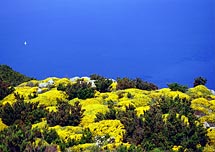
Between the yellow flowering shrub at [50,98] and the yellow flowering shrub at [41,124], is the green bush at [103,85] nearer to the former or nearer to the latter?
the yellow flowering shrub at [50,98]

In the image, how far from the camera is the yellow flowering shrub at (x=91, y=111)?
12625 mm

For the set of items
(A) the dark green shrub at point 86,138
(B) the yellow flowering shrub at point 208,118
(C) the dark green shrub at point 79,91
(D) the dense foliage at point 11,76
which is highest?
(D) the dense foliage at point 11,76

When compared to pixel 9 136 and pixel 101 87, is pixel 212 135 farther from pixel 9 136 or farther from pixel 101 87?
pixel 101 87

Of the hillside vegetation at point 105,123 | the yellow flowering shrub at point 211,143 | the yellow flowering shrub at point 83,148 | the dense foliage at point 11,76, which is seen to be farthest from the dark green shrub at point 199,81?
the dense foliage at point 11,76

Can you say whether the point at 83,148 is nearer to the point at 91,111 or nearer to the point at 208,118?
the point at 91,111

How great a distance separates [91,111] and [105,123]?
1719mm

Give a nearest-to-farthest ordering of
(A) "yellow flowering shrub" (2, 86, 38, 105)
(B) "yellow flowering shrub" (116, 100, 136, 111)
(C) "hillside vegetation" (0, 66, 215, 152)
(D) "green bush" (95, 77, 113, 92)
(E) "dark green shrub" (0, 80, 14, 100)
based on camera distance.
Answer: (C) "hillside vegetation" (0, 66, 215, 152) < (B) "yellow flowering shrub" (116, 100, 136, 111) < (A) "yellow flowering shrub" (2, 86, 38, 105) < (E) "dark green shrub" (0, 80, 14, 100) < (D) "green bush" (95, 77, 113, 92)

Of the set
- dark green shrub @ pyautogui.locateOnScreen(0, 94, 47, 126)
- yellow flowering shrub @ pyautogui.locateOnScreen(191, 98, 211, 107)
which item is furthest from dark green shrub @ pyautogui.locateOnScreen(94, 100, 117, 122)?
yellow flowering shrub @ pyautogui.locateOnScreen(191, 98, 211, 107)

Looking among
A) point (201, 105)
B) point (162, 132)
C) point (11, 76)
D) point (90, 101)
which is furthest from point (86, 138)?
point (11, 76)

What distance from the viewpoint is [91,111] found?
13.5 meters

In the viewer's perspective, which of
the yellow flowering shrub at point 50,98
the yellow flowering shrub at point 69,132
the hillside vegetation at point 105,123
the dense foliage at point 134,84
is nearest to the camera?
the hillside vegetation at point 105,123

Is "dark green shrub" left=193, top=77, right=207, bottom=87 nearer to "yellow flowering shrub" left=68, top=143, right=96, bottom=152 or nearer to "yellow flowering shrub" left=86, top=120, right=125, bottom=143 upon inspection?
"yellow flowering shrub" left=86, top=120, right=125, bottom=143

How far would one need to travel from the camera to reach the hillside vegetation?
32.9ft

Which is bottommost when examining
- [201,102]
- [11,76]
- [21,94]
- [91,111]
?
[91,111]
